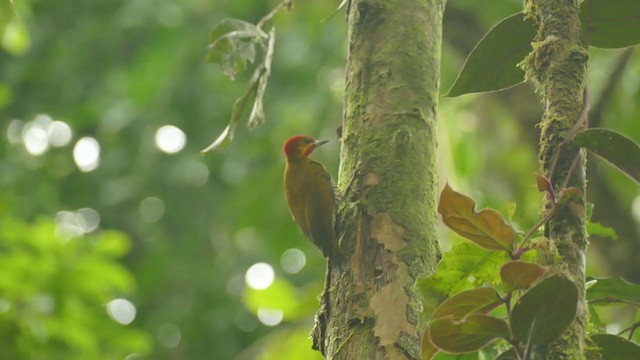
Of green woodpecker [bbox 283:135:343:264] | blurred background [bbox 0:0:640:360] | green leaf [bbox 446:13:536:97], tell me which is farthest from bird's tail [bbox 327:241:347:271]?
blurred background [bbox 0:0:640:360]

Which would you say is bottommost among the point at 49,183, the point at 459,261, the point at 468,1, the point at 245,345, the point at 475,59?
the point at 245,345

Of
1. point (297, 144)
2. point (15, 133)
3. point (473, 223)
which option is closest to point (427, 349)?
point (473, 223)

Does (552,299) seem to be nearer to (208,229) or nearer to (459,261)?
(459,261)

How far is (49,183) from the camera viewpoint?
10508 mm

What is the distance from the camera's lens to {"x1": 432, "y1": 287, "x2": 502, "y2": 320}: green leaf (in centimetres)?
149

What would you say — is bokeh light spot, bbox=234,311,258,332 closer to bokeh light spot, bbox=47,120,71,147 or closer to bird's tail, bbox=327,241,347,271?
bokeh light spot, bbox=47,120,71,147

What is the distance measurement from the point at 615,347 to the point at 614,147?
34cm

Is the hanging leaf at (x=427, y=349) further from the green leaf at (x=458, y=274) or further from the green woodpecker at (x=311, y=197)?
the green woodpecker at (x=311, y=197)

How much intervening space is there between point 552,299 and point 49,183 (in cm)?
968

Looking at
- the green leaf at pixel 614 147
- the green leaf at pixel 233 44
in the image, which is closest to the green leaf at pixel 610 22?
the green leaf at pixel 614 147

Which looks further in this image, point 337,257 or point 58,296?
point 58,296

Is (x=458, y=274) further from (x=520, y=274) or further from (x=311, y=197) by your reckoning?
(x=311, y=197)

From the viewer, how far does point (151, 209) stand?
10680 mm

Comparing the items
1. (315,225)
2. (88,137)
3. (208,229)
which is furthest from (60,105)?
(315,225)
